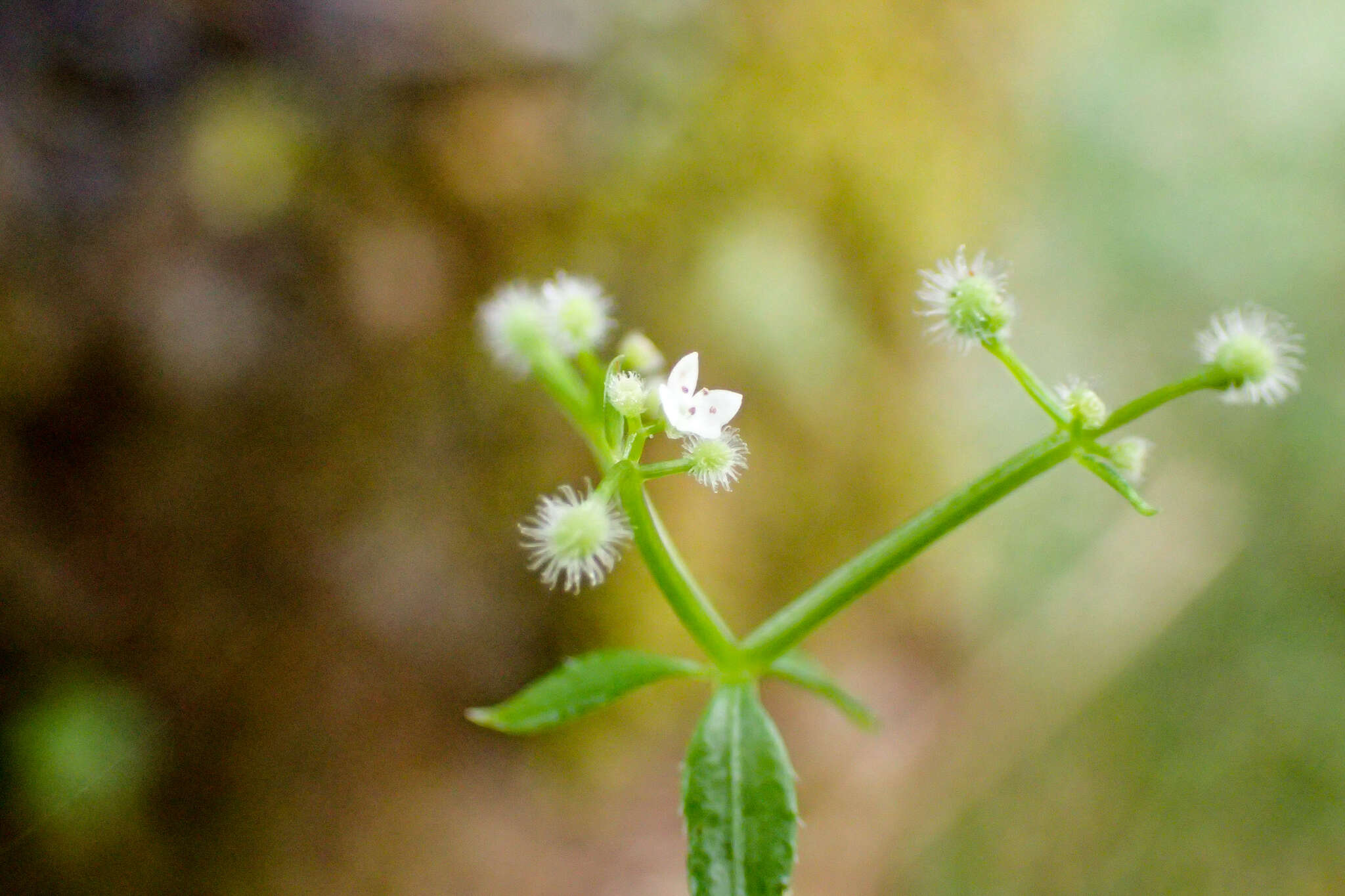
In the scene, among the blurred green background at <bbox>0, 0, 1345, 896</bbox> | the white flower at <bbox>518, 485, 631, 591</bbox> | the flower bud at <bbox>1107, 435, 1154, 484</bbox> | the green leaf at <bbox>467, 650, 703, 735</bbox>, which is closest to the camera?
the white flower at <bbox>518, 485, 631, 591</bbox>

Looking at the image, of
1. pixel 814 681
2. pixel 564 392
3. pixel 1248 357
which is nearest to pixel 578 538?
pixel 564 392

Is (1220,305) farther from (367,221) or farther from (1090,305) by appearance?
(367,221)

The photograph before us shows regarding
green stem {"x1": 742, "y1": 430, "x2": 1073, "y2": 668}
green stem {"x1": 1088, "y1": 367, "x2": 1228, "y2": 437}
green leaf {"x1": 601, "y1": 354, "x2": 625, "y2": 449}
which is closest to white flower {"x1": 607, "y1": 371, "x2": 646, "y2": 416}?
green leaf {"x1": 601, "y1": 354, "x2": 625, "y2": 449}

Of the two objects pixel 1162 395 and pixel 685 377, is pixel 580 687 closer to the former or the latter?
pixel 685 377

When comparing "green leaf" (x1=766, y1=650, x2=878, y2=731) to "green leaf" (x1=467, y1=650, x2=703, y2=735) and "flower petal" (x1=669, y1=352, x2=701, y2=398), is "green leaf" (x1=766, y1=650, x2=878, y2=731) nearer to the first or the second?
"green leaf" (x1=467, y1=650, x2=703, y2=735)

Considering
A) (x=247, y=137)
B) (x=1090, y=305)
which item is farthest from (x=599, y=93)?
(x=1090, y=305)

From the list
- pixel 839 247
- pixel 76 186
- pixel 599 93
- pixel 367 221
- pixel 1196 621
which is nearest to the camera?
pixel 76 186

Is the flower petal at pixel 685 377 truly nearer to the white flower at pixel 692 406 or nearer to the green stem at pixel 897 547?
the white flower at pixel 692 406
